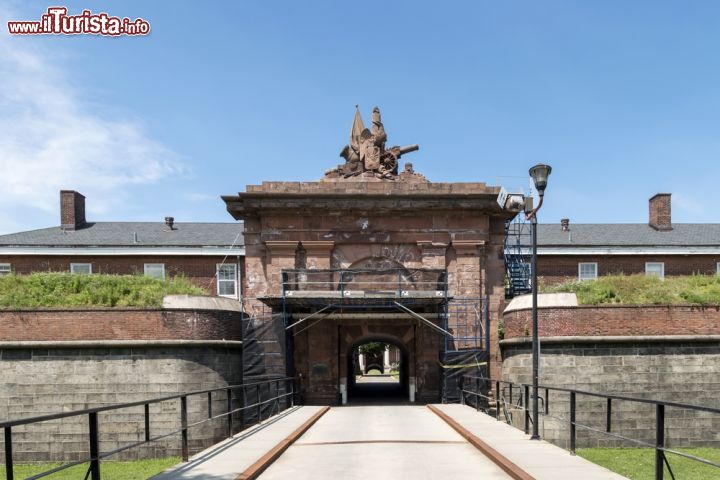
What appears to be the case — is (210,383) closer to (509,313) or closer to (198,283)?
(509,313)

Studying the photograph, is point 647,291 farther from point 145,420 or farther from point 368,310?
point 145,420

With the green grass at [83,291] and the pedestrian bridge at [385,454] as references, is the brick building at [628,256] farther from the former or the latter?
the green grass at [83,291]

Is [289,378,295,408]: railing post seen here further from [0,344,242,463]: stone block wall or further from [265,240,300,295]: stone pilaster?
[265,240,300,295]: stone pilaster

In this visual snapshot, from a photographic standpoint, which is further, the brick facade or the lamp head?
the brick facade

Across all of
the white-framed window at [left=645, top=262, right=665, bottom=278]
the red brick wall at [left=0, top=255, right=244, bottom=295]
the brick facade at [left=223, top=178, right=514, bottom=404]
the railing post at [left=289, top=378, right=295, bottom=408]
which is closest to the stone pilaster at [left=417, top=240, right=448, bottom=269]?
the brick facade at [left=223, top=178, right=514, bottom=404]

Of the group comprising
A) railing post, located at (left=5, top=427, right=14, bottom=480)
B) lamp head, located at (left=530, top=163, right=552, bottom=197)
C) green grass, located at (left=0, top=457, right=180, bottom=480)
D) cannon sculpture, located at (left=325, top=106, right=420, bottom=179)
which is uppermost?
cannon sculpture, located at (left=325, top=106, right=420, bottom=179)

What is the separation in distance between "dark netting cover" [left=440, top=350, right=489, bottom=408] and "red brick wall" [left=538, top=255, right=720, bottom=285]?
11491 mm

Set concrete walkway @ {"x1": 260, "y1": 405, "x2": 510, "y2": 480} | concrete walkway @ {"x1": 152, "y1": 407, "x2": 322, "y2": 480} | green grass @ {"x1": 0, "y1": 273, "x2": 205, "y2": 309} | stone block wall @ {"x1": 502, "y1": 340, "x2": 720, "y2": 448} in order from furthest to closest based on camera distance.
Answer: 1. green grass @ {"x1": 0, "y1": 273, "x2": 205, "y2": 309}
2. stone block wall @ {"x1": 502, "y1": 340, "x2": 720, "y2": 448}
3. concrete walkway @ {"x1": 260, "y1": 405, "x2": 510, "y2": 480}
4. concrete walkway @ {"x1": 152, "y1": 407, "x2": 322, "y2": 480}

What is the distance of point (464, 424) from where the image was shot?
13.0m

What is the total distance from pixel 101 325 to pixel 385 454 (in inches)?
432

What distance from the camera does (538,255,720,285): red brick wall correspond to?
99.7 feet

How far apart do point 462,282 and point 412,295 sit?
292 centimetres

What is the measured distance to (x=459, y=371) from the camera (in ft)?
65.7

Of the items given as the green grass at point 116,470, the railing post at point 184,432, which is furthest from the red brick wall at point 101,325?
the railing post at point 184,432
